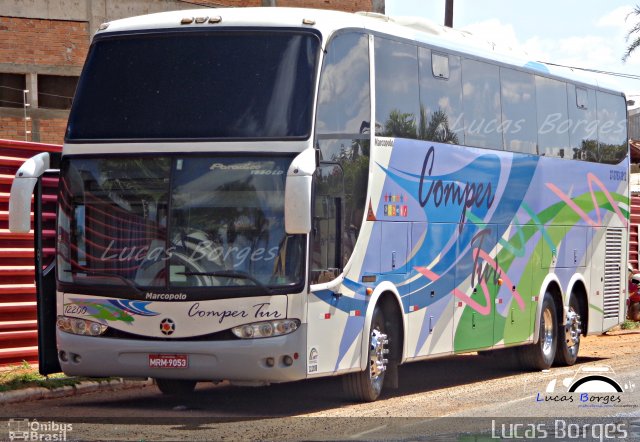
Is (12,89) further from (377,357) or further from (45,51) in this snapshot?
(377,357)

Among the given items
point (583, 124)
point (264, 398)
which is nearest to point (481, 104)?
point (583, 124)

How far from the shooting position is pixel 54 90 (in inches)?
1448

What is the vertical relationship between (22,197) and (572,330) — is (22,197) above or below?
above

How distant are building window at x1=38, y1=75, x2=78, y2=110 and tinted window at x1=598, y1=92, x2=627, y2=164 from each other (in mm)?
17805

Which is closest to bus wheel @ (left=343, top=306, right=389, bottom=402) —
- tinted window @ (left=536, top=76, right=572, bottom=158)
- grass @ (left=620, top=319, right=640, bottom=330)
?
tinted window @ (left=536, top=76, right=572, bottom=158)

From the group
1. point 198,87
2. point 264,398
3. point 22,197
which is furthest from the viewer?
point 264,398

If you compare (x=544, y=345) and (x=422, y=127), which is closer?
(x=422, y=127)

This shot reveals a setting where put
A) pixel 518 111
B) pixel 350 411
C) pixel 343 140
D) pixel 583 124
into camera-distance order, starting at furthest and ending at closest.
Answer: pixel 583 124 < pixel 518 111 < pixel 343 140 < pixel 350 411

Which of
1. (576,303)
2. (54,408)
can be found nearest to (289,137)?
(54,408)

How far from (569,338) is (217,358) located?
9147 millimetres

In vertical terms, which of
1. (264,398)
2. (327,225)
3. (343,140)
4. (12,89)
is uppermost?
(12,89)

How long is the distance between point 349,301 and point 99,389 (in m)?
3.50

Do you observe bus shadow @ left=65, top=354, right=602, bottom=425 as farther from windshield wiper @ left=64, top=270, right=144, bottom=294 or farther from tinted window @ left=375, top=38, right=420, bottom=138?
tinted window @ left=375, top=38, right=420, bottom=138

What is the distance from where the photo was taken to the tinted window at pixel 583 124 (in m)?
21.0
